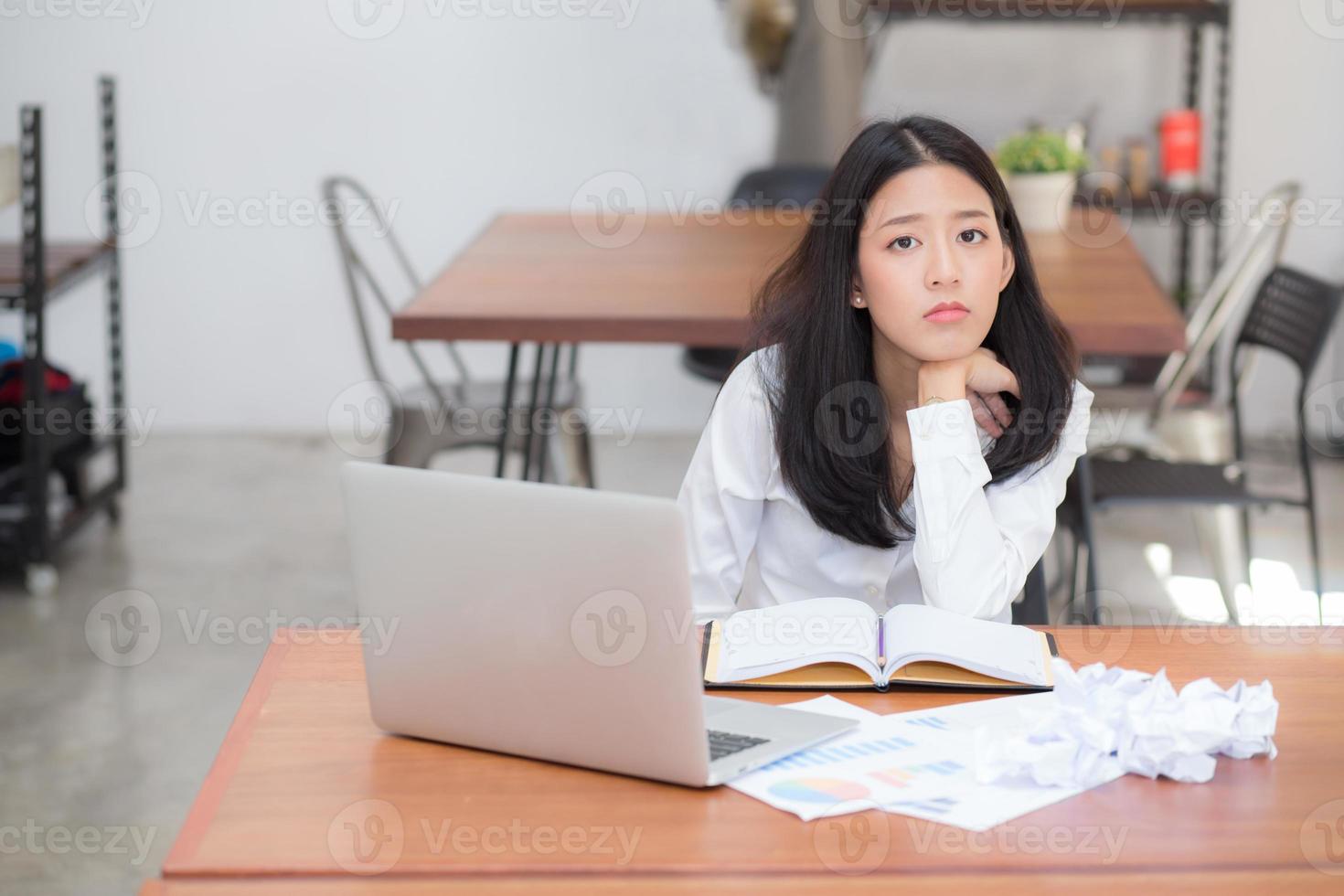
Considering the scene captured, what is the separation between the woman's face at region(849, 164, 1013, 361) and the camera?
1.55 meters

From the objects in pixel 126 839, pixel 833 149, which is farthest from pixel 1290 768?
pixel 833 149

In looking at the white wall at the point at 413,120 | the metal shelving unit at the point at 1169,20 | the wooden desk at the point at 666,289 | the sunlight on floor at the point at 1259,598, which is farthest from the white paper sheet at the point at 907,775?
the white wall at the point at 413,120

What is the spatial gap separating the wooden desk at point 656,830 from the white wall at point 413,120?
3.43 m

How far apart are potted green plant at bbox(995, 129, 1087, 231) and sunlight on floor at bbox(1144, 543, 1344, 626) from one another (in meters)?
0.83

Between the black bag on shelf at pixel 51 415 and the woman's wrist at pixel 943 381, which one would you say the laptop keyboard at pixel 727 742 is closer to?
the woman's wrist at pixel 943 381

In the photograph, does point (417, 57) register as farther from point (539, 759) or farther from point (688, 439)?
point (539, 759)

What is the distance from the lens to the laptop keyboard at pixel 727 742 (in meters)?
1.13

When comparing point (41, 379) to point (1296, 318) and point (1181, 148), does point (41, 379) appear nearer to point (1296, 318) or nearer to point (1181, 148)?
point (1296, 318)

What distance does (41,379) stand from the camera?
3.22 metres

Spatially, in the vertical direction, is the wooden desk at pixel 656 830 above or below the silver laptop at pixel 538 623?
below

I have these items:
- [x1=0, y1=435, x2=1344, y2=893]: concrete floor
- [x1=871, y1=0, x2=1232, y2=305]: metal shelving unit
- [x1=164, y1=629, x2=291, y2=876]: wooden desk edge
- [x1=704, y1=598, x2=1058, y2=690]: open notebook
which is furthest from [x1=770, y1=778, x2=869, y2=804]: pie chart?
[x1=871, y1=0, x2=1232, y2=305]: metal shelving unit

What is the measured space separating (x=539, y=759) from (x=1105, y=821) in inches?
15.8

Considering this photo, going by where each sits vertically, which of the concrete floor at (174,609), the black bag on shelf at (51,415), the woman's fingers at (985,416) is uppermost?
the woman's fingers at (985,416)

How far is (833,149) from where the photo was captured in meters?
4.07
